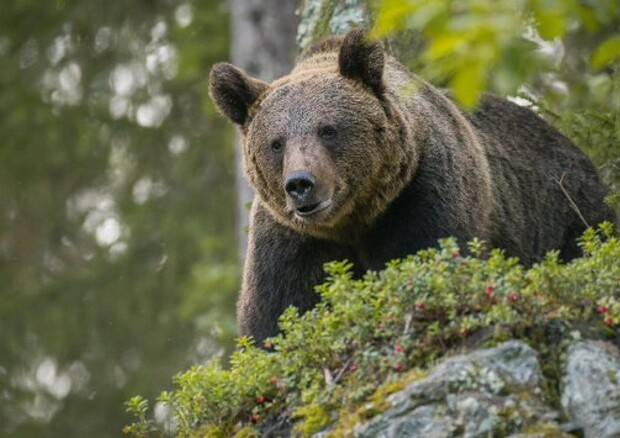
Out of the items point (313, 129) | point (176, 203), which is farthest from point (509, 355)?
point (176, 203)

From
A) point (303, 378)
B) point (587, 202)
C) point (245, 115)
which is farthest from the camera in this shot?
point (587, 202)

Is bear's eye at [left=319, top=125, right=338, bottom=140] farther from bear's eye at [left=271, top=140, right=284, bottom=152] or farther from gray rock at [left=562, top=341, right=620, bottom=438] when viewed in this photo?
gray rock at [left=562, top=341, right=620, bottom=438]

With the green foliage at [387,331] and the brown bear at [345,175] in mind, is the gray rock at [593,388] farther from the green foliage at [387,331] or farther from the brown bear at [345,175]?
the brown bear at [345,175]

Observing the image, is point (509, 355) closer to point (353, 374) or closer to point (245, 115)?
point (353, 374)

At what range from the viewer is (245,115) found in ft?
27.3

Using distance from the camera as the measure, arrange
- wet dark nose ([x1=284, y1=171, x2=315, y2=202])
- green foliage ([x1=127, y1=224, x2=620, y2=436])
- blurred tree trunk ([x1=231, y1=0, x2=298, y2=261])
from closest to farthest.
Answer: green foliage ([x1=127, y1=224, x2=620, y2=436]), wet dark nose ([x1=284, y1=171, x2=315, y2=202]), blurred tree trunk ([x1=231, y1=0, x2=298, y2=261])

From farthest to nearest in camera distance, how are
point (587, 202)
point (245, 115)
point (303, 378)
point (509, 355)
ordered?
point (587, 202) → point (245, 115) → point (303, 378) → point (509, 355)

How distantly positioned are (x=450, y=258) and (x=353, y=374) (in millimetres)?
686

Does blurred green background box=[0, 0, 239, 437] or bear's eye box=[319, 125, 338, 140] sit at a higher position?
blurred green background box=[0, 0, 239, 437]

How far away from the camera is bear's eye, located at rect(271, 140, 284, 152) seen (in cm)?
785

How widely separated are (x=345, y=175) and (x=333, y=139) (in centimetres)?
23

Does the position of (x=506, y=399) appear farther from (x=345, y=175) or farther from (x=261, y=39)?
(x=261, y=39)

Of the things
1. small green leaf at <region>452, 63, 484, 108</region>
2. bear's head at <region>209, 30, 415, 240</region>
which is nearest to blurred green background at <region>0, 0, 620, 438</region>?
bear's head at <region>209, 30, 415, 240</region>

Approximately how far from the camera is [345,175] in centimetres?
779
